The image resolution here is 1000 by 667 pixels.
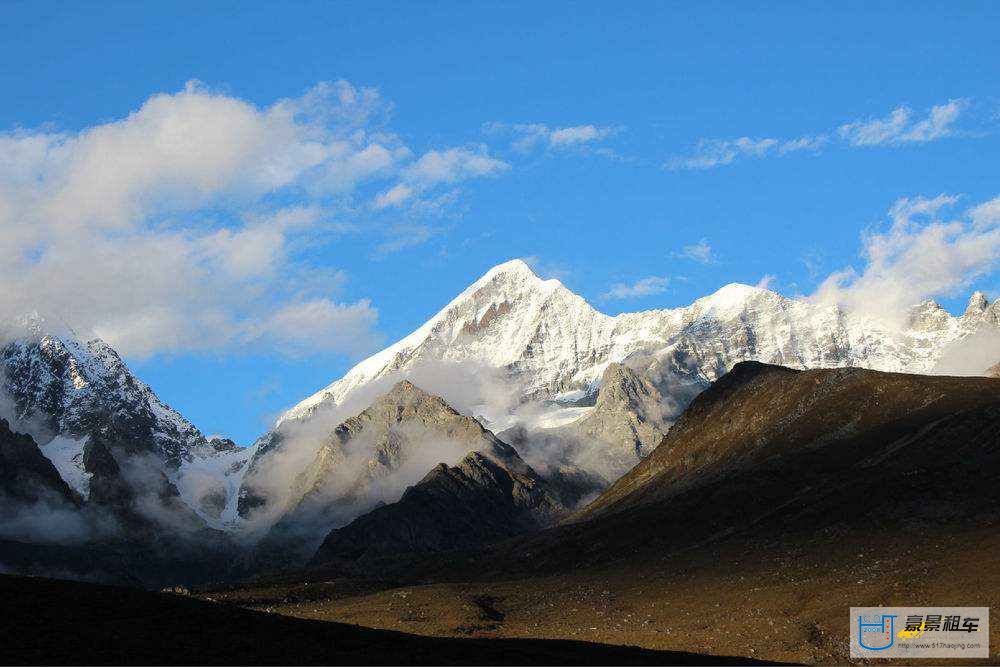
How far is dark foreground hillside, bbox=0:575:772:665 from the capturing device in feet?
224

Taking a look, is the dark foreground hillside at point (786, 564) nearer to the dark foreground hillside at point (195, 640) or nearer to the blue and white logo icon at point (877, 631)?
the blue and white logo icon at point (877, 631)

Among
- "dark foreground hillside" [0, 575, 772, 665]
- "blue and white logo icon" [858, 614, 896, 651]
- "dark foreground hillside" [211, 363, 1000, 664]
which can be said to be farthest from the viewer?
"dark foreground hillside" [211, 363, 1000, 664]

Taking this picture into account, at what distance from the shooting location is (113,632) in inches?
2832

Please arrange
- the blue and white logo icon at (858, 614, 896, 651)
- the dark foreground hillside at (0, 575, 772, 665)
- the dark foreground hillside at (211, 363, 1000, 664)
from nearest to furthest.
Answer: the dark foreground hillside at (0, 575, 772, 665) < the blue and white logo icon at (858, 614, 896, 651) < the dark foreground hillside at (211, 363, 1000, 664)

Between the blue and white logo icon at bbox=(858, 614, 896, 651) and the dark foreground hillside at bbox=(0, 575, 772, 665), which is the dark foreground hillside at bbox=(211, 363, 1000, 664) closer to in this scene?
the blue and white logo icon at bbox=(858, 614, 896, 651)

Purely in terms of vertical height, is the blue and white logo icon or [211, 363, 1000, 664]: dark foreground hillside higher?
[211, 363, 1000, 664]: dark foreground hillside

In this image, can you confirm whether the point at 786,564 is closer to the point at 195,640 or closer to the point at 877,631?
the point at 877,631

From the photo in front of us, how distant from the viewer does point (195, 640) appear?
72.3 m

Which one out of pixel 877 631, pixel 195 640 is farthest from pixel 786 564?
pixel 195 640

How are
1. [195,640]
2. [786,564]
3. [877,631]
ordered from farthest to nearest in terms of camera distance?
[786,564] < [877,631] < [195,640]

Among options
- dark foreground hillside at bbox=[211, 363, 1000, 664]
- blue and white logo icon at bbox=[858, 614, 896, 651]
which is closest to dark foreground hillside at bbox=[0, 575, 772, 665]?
blue and white logo icon at bbox=[858, 614, 896, 651]

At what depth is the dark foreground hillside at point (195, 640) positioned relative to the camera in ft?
224

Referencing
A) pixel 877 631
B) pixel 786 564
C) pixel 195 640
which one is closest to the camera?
pixel 195 640

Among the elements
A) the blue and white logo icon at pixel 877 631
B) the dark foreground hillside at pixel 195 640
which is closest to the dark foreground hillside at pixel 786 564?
the blue and white logo icon at pixel 877 631
